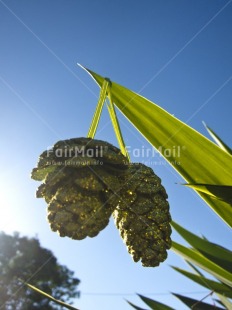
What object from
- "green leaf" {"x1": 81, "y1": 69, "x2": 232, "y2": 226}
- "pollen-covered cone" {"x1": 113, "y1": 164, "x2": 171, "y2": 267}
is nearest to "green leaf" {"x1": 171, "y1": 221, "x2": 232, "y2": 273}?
"green leaf" {"x1": 81, "y1": 69, "x2": 232, "y2": 226}

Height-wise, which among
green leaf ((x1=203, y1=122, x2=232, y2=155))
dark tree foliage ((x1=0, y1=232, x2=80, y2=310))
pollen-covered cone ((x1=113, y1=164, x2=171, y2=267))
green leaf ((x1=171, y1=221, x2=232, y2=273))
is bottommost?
pollen-covered cone ((x1=113, y1=164, x2=171, y2=267))

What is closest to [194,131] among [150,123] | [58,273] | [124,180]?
[150,123]

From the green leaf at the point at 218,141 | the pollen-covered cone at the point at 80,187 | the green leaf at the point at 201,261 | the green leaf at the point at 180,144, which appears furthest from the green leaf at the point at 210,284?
the pollen-covered cone at the point at 80,187

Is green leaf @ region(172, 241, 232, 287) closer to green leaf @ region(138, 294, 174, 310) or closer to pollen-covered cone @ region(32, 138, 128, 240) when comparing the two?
green leaf @ region(138, 294, 174, 310)

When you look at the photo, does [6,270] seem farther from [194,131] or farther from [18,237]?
[194,131]

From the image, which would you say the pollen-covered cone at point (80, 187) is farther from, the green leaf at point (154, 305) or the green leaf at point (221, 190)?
the green leaf at point (154, 305)

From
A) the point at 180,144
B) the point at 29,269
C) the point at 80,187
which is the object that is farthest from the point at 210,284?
the point at 29,269

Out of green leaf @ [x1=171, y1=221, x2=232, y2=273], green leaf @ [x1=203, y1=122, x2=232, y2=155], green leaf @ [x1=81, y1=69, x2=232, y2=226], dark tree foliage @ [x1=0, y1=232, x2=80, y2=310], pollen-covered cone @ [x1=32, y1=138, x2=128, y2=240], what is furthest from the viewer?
dark tree foliage @ [x1=0, y1=232, x2=80, y2=310]
